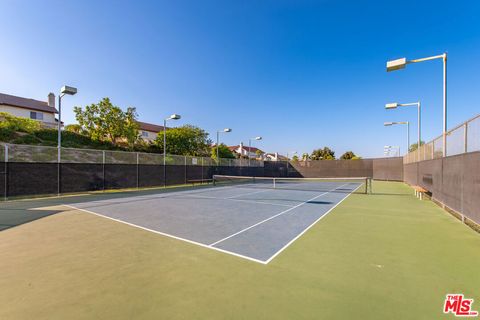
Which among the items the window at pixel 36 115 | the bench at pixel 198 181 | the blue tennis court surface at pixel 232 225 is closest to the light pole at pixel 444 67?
the blue tennis court surface at pixel 232 225

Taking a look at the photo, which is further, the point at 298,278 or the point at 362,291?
the point at 298,278

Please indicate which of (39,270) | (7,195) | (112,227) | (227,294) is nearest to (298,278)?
(227,294)

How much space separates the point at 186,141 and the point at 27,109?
999 inches

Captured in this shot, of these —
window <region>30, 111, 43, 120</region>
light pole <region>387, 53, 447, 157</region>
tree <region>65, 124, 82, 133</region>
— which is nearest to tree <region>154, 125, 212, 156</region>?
tree <region>65, 124, 82, 133</region>

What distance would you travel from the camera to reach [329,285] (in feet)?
9.80

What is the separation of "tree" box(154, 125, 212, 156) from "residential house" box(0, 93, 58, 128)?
55.6 feet

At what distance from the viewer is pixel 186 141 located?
37.1 meters

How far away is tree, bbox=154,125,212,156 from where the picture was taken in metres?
36.0

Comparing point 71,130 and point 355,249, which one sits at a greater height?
point 71,130

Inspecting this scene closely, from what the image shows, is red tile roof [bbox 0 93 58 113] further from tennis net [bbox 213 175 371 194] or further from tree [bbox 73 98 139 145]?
tennis net [bbox 213 175 371 194]

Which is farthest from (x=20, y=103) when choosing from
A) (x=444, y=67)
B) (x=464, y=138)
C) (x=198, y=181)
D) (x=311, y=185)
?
(x=464, y=138)

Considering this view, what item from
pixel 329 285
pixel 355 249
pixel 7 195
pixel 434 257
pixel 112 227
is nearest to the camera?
pixel 329 285

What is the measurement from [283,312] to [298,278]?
85 centimetres

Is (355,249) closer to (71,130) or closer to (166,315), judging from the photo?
(166,315)
